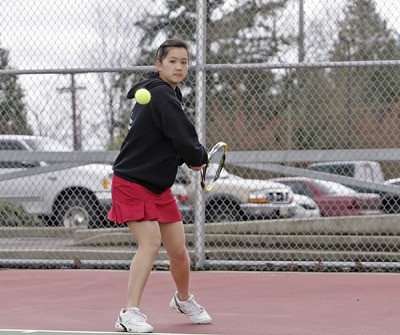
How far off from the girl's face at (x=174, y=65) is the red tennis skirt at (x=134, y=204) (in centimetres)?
66

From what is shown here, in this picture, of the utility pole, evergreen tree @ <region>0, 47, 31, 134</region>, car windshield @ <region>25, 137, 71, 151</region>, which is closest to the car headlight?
the utility pole

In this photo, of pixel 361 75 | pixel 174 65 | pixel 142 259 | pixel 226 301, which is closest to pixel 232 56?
pixel 361 75

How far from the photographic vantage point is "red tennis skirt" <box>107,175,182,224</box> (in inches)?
252

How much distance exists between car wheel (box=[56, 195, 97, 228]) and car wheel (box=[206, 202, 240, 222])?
1.21 metres

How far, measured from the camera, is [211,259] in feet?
33.8

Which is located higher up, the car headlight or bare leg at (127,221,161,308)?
bare leg at (127,221,161,308)

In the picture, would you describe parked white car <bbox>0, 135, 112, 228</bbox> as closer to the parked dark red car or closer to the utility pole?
the utility pole

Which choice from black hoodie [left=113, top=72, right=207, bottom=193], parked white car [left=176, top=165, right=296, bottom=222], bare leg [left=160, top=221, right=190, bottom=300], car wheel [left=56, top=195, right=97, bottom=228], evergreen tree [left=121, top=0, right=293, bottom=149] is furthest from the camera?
car wheel [left=56, top=195, right=97, bottom=228]

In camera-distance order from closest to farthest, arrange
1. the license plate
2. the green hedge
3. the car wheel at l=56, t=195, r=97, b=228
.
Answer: the license plate → the green hedge → the car wheel at l=56, t=195, r=97, b=228

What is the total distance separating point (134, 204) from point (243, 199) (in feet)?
14.2

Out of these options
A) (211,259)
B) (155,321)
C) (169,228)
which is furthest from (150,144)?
(211,259)

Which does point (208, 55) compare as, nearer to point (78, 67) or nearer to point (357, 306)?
point (78, 67)

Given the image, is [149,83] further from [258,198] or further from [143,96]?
[258,198]

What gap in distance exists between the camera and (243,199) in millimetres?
10648
